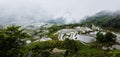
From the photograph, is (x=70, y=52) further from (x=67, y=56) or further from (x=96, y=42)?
(x=96, y=42)

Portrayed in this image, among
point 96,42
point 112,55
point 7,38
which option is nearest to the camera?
point 7,38

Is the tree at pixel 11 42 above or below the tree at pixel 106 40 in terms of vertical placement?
above

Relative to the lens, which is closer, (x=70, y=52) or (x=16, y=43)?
(x=16, y=43)

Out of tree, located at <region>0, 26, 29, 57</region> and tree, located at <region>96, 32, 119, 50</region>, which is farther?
tree, located at <region>96, 32, 119, 50</region>

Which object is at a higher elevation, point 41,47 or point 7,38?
point 7,38

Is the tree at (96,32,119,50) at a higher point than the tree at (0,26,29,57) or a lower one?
lower

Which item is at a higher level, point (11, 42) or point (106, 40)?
point (11, 42)

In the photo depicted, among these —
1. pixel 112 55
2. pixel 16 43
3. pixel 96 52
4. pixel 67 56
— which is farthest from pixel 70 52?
pixel 16 43

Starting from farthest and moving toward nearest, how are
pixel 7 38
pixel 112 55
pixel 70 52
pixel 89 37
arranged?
pixel 89 37 → pixel 70 52 → pixel 112 55 → pixel 7 38
